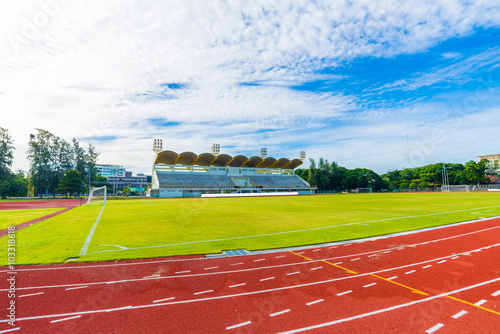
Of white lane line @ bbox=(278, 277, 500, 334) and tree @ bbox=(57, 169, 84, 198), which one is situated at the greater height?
tree @ bbox=(57, 169, 84, 198)

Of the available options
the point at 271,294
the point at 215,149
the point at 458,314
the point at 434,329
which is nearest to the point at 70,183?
the point at 215,149

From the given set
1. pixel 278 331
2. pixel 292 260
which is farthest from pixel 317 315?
pixel 292 260

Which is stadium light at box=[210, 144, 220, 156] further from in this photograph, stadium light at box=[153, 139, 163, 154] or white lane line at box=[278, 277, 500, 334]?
white lane line at box=[278, 277, 500, 334]

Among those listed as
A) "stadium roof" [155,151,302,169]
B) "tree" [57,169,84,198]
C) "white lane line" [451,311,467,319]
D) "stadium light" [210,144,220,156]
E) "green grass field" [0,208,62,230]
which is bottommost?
"white lane line" [451,311,467,319]

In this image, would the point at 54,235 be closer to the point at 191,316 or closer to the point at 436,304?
the point at 191,316

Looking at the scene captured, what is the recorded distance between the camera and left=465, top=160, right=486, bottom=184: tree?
92875 mm

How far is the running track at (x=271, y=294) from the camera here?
500 centimetres

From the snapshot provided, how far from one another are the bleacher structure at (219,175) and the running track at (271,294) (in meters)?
68.3

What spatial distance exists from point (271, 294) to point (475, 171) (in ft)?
403

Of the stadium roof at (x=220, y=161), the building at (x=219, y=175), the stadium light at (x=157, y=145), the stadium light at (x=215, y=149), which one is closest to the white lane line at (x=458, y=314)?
the building at (x=219, y=175)

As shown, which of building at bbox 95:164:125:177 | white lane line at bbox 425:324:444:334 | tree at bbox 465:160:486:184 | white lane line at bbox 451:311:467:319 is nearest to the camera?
white lane line at bbox 425:324:444:334

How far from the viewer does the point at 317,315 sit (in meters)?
5.31

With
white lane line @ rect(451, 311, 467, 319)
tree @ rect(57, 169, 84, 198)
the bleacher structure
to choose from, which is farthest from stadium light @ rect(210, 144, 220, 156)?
white lane line @ rect(451, 311, 467, 319)

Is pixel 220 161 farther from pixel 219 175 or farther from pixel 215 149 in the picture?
pixel 215 149
